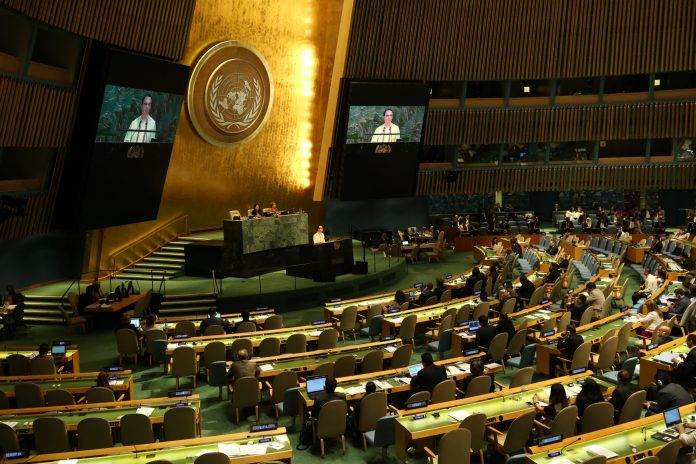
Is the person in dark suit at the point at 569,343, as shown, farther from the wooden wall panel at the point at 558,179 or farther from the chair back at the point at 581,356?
the wooden wall panel at the point at 558,179

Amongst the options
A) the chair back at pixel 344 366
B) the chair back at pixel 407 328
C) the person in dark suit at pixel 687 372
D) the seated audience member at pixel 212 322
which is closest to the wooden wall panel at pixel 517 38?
the seated audience member at pixel 212 322

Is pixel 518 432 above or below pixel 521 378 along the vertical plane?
below

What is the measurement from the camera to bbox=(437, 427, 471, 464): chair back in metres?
7.09

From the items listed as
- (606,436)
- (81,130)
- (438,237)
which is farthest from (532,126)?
(606,436)

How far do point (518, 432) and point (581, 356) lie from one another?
3.31 m

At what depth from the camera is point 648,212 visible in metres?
29.9

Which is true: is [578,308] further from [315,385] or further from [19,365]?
[19,365]

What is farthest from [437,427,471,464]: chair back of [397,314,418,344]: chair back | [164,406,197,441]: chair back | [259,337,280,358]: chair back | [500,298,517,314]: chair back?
[500,298,517,314]: chair back

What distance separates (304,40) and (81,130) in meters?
9.27

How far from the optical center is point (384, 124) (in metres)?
24.8

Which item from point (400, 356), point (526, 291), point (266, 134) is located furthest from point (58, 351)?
point (266, 134)

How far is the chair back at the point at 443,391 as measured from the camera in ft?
29.2

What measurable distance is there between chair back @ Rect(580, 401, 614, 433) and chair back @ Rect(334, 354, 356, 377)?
3491mm

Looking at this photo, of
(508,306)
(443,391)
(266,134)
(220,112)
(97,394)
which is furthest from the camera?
(266,134)
